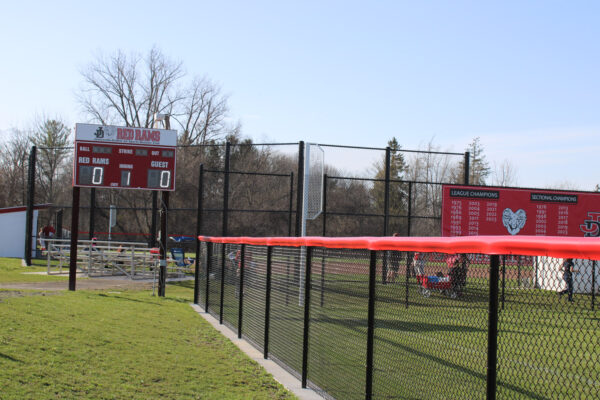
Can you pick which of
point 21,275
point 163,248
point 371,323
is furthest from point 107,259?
point 371,323

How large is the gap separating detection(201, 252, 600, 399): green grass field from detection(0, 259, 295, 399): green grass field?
685mm

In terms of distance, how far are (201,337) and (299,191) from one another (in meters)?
7.57

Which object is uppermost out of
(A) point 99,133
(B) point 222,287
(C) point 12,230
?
(A) point 99,133

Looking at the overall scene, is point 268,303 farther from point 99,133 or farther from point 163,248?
point 99,133

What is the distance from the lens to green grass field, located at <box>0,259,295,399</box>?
602 cm

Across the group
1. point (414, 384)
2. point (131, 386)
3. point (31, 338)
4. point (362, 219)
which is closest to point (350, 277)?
point (414, 384)

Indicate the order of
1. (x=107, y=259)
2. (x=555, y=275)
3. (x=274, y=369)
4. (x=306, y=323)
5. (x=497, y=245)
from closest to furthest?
(x=497, y=245), (x=555, y=275), (x=306, y=323), (x=274, y=369), (x=107, y=259)

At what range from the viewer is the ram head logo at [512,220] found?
59.2 ft

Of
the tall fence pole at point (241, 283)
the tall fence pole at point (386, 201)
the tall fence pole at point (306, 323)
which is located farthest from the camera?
the tall fence pole at point (386, 201)

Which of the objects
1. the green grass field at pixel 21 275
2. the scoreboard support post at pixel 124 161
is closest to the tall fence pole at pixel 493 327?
the scoreboard support post at pixel 124 161

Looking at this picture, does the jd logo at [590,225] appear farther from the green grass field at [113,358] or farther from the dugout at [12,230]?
the dugout at [12,230]

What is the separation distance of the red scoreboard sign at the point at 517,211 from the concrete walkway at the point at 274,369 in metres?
8.64

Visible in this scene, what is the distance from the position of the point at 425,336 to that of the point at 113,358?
400 cm

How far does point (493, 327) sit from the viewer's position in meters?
3.37
